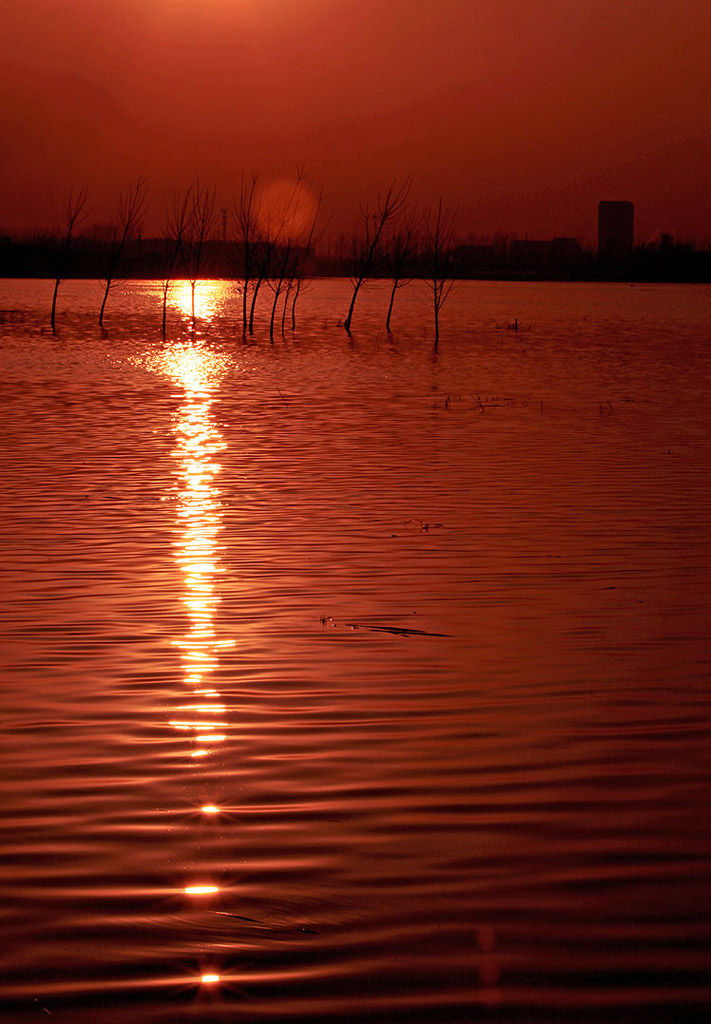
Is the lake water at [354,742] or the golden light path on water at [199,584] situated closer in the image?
the lake water at [354,742]

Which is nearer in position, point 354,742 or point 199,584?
point 354,742

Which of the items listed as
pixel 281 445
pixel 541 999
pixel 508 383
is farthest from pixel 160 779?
pixel 508 383

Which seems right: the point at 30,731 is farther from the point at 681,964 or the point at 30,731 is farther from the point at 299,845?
the point at 681,964

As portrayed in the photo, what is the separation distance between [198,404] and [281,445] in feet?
18.4

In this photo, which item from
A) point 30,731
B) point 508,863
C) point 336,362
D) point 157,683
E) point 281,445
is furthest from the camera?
point 336,362

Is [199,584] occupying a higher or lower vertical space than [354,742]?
higher

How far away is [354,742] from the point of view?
513 cm

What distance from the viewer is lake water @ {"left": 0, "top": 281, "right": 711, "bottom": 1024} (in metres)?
3.41

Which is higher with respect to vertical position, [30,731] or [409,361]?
[409,361]

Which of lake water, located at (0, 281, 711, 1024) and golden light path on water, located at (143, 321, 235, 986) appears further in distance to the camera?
golden light path on water, located at (143, 321, 235, 986)

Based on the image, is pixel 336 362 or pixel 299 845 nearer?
pixel 299 845

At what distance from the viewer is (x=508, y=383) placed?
24875mm

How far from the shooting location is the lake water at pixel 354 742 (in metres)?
3.41

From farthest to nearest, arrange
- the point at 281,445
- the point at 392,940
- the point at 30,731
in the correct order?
the point at 281,445 < the point at 30,731 < the point at 392,940
